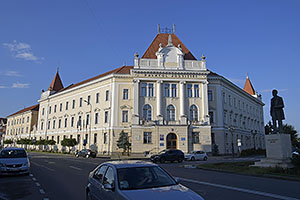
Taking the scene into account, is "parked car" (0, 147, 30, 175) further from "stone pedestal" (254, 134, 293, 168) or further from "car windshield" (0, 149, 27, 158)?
"stone pedestal" (254, 134, 293, 168)

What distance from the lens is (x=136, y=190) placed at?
16.1 ft

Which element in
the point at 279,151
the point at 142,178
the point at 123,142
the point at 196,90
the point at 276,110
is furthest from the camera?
the point at 196,90

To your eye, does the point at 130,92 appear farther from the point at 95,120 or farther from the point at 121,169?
the point at 121,169

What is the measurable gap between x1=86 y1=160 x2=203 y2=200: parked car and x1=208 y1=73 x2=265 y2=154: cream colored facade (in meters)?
34.8


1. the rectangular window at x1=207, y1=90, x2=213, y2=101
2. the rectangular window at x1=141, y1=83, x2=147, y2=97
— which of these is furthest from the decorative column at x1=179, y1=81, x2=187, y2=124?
the rectangular window at x1=141, y1=83, x2=147, y2=97

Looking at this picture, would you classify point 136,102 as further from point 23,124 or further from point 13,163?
point 23,124

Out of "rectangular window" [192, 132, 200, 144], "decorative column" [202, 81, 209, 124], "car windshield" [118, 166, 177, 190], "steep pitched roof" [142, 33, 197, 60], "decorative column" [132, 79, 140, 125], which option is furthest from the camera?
"steep pitched roof" [142, 33, 197, 60]

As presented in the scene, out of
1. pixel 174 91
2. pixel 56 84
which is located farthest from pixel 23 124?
pixel 174 91

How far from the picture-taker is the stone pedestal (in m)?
16.6

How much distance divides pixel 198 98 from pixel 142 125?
34.8 feet

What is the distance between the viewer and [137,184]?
5.18 m

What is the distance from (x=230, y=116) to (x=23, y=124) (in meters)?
64.8

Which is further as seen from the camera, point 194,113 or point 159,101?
point 194,113

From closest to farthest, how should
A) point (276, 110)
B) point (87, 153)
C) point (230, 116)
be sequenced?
point (276, 110), point (87, 153), point (230, 116)
